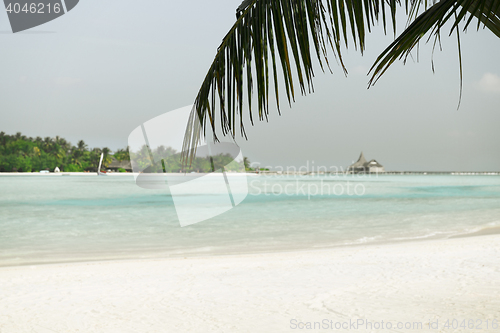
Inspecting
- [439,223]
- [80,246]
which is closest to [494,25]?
[80,246]

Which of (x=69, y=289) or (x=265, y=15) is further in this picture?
(x=69, y=289)

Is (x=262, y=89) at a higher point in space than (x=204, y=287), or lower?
higher

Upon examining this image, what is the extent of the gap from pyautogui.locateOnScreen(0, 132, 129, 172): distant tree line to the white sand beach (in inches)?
2556

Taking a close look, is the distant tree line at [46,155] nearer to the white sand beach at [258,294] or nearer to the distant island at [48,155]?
the distant island at [48,155]

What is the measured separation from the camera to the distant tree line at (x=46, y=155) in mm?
69250

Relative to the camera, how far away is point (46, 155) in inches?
2879

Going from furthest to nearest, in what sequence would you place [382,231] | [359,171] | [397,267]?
[359,171] < [382,231] < [397,267]

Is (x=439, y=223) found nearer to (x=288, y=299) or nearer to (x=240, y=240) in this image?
(x=240, y=240)

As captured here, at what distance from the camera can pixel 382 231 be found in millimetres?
10047

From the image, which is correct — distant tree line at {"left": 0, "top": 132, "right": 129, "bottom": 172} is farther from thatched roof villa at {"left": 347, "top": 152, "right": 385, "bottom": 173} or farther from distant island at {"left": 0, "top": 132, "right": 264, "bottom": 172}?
thatched roof villa at {"left": 347, "top": 152, "right": 385, "bottom": 173}

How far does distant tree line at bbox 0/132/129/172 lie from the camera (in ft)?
227

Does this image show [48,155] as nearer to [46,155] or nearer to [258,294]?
[46,155]

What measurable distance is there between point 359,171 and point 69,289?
106 metres

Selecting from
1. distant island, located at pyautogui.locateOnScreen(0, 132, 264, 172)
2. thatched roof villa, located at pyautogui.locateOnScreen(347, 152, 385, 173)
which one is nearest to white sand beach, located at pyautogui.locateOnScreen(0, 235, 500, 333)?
distant island, located at pyautogui.locateOnScreen(0, 132, 264, 172)
